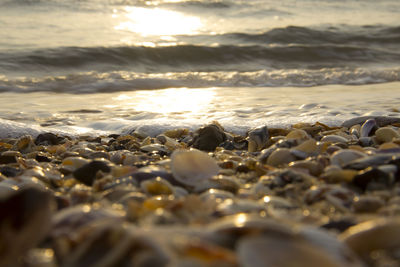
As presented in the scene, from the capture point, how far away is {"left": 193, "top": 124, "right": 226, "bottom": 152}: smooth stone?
292 centimetres

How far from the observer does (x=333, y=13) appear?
41.8 ft

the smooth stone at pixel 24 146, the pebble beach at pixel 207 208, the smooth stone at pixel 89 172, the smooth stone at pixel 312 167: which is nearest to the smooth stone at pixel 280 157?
the pebble beach at pixel 207 208

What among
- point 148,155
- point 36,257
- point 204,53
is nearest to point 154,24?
point 204,53

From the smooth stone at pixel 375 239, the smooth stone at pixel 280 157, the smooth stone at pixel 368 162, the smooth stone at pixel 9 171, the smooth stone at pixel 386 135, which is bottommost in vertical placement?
the smooth stone at pixel 9 171

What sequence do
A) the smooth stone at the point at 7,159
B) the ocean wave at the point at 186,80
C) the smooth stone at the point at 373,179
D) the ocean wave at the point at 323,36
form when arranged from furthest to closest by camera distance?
the ocean wave at the point at 323,36 < the ocean wave at the point at 186,80 < the smooth stone at the point at 7,159 < the smooth stone at the point at 373,179

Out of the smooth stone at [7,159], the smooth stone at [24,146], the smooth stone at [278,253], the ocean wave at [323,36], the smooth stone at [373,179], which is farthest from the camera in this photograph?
the ocean wave at [323,36]

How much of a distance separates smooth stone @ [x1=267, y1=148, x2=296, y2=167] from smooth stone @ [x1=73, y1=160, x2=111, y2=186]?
66 centimetres

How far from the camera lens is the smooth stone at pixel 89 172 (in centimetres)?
189

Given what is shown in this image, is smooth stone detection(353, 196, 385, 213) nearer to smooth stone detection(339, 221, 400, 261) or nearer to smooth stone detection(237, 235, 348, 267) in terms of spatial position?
smooth stone detection(339, 221, 400, 261)

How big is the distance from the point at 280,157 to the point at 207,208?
0.92 meters

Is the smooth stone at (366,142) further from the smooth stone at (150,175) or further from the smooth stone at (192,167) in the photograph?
the smooth stone at (150,175)

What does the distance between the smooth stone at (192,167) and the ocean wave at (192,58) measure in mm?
6144

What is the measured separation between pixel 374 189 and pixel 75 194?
3.03ft

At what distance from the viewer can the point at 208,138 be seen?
293 centimetres
